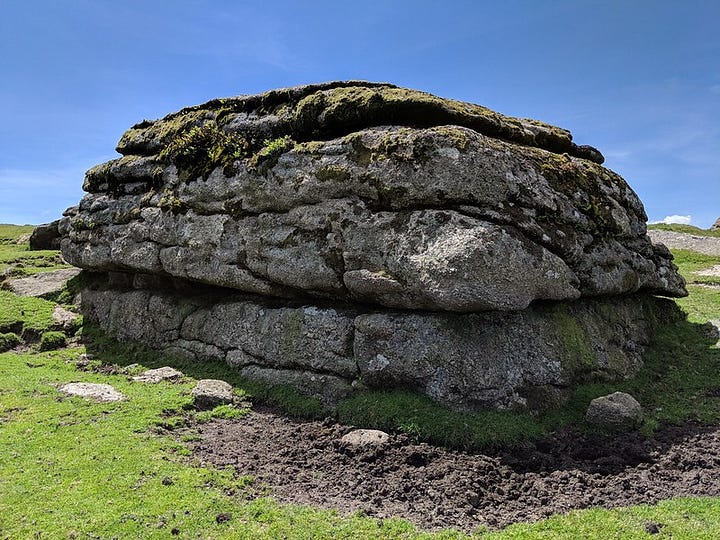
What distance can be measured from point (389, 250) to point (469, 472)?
22.2 ft

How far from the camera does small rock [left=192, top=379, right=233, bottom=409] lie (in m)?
15.8

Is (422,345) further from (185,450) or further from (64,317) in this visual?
(64,317)

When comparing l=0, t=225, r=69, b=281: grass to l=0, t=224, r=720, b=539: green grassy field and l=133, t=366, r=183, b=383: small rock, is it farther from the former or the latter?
l=133, t=366, r=183, b=383: small rock

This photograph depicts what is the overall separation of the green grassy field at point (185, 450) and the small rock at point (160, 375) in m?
0.45

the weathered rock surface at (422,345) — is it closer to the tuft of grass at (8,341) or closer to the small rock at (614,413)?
the small rock at (614,413)

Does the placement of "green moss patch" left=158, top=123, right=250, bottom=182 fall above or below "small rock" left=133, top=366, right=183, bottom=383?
above

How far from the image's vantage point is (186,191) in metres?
21.4

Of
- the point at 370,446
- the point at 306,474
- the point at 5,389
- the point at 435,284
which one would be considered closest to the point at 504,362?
the point at 435,284

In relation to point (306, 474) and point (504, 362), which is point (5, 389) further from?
point (504, 362)

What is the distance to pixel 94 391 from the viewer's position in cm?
1697

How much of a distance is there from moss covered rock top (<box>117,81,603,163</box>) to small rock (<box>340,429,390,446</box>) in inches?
400

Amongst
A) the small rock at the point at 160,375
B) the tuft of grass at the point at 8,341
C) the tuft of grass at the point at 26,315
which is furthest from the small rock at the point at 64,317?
the small rock at the point at 160,375

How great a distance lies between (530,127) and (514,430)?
40.8 feet

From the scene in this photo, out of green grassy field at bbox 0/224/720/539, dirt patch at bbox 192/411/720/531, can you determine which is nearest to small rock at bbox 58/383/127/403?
green grassy field at bbox 0/224/720/539
